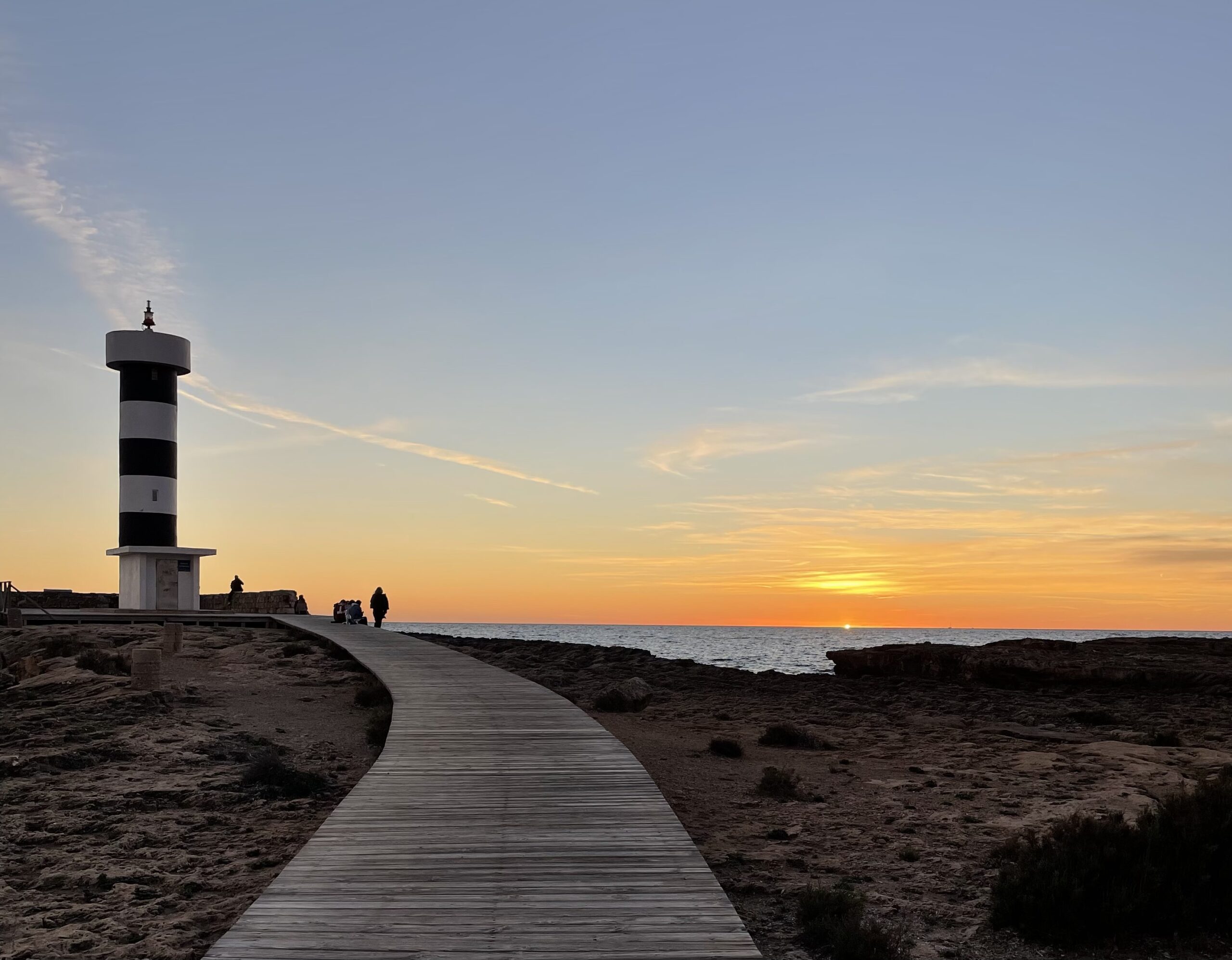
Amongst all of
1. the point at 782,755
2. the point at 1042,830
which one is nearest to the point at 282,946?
the point at 1042,830

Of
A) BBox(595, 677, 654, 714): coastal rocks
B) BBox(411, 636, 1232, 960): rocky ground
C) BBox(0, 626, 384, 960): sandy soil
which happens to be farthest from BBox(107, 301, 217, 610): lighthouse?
BBox(595, 677, 654, 714): coastal rocks

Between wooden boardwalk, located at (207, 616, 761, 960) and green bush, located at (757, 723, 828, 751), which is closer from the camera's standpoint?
wooden boardwalk, located at (207, 616, 761, 960)

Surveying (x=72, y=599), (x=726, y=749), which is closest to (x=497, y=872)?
(x=726, y=749)

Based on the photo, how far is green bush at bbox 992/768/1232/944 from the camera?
637cm

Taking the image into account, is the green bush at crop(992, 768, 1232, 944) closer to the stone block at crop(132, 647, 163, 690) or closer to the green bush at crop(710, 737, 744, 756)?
the green bush at crop(710, 737, 744, 756)

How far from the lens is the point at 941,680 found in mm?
24625

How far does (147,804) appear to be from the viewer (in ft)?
31.6

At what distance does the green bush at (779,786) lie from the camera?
10484mm

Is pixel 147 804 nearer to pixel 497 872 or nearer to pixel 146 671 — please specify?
pixel 497 872

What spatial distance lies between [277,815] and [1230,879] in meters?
8.49

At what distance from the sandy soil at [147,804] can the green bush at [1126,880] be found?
19.0ft

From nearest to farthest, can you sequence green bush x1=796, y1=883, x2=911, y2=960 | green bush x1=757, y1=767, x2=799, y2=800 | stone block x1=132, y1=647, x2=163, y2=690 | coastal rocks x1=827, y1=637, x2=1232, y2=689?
green bush x1=796, y1=883, x2=911, y2=960
green bush x1=757, y1=767, x2=799, y2=800
stone block x1=132, y1=647, x2=163, y2=690
coastal rocks x1=827, y1=637, x2=1232, y2=689

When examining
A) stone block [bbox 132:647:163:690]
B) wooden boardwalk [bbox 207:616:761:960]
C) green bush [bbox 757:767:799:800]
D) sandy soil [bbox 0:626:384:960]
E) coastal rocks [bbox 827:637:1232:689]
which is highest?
stone block [bbox 132:647:163:690]

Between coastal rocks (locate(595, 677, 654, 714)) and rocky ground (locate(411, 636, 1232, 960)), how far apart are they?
19cm
